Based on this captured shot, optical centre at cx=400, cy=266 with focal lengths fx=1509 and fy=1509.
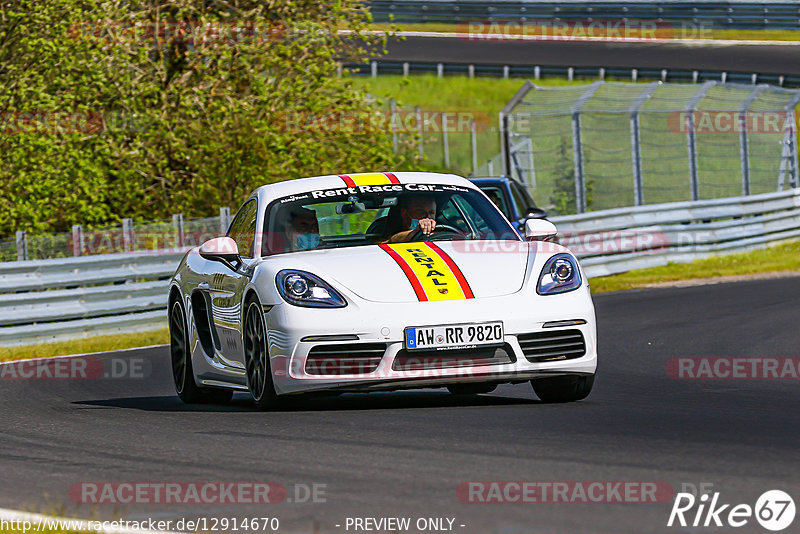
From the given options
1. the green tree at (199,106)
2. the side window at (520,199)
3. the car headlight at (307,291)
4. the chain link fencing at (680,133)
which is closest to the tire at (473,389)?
the car headlight at (307,291)

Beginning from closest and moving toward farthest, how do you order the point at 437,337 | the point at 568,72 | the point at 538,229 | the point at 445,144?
the point at 437,337 < the point at 538,229 < the point at 445,144 < the point at 568,72

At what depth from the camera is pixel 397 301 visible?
26.6 feet

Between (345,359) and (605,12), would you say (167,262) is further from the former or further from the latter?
(605,12)

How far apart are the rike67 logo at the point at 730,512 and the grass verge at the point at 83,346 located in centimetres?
1188

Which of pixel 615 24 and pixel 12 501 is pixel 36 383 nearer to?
pixel 12 501

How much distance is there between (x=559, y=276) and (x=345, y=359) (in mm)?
1324

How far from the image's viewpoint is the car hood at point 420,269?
820 cm

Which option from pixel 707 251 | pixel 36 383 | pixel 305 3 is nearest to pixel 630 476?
pixel 36 383

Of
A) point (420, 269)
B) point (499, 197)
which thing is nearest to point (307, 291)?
point (420, 269)

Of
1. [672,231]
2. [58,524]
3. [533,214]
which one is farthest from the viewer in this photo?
[672,231]

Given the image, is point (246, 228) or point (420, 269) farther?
point (246, 228)

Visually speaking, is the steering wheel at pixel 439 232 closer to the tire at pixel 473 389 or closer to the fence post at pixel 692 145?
the tire at pixel 473 389

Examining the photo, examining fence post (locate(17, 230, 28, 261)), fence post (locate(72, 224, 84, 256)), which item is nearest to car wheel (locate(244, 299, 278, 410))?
fence post (locate(17, 230, 28, 261))

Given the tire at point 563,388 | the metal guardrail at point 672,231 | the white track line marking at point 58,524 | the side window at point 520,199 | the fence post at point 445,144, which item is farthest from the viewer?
the fence post at point 445,144
